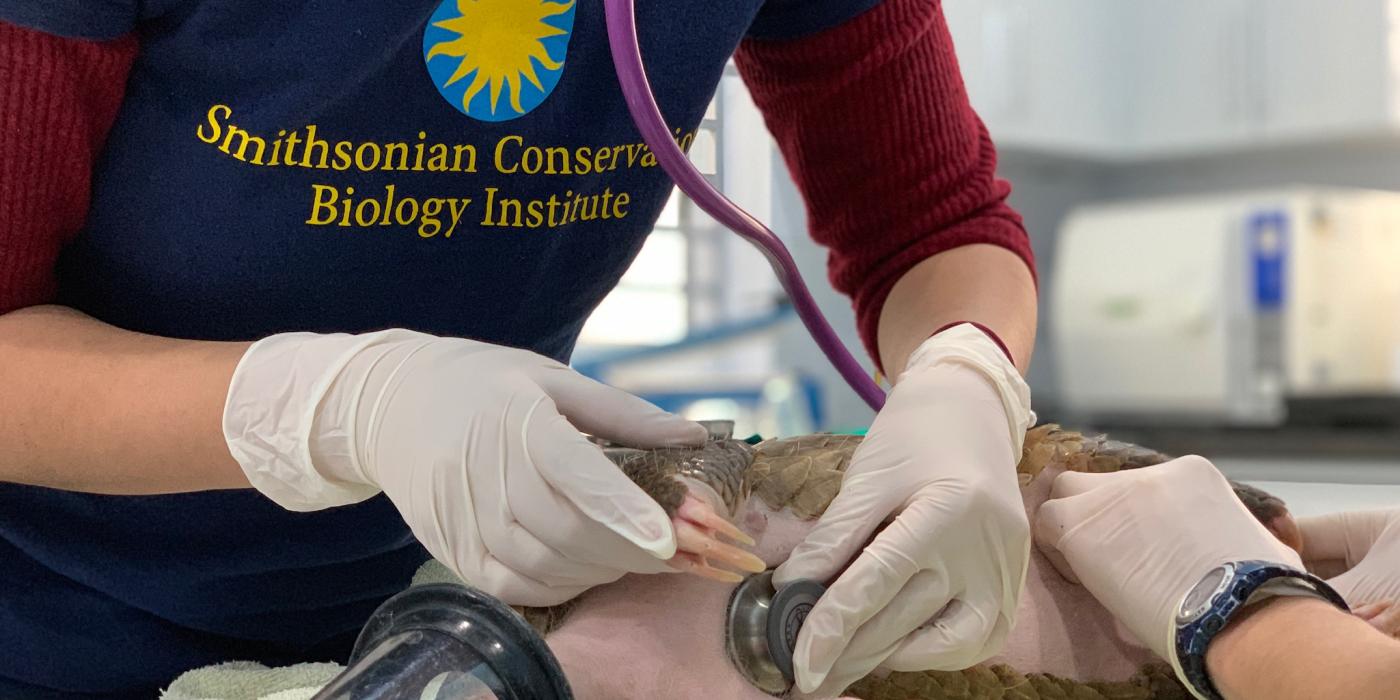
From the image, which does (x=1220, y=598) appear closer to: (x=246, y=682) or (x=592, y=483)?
(x=592, y=483)

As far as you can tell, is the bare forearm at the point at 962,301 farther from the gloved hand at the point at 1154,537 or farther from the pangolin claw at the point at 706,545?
the pangolin claw at the point at 706,545

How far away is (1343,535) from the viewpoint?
107cm

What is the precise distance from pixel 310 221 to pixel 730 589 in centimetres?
47

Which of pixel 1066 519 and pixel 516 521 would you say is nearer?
pixel 516 521

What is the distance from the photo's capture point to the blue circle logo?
38.6 inches

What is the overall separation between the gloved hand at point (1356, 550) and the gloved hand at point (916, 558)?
1.10ft

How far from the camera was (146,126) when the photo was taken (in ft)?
3.18

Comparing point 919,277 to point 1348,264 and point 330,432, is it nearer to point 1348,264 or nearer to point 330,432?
point 330,432

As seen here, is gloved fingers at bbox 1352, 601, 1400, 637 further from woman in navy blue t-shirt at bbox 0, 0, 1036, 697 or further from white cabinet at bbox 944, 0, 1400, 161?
white cabinet at bbox 944, 0, 1400, 161

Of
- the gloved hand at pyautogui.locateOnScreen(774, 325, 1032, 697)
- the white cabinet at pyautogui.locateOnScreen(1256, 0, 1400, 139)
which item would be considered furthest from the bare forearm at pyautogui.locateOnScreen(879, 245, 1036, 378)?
the white cabinet at pyautogui.locateOnScreen(1256, 0, 1400, 139)

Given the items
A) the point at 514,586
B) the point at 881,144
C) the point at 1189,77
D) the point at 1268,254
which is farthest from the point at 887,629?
the point at 1189,77

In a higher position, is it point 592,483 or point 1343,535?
point 592,483

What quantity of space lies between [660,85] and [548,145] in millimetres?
119

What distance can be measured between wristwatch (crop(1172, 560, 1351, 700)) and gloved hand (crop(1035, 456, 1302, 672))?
0.01m
